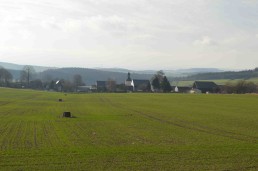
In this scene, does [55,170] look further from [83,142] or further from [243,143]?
[243,143]

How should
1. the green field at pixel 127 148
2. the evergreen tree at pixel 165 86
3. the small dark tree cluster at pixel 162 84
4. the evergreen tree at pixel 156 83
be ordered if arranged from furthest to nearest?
the evergreen tree at pixel 156 83 → the small dark tree cluster at pixel 162 84 → the evergreen tree at pixel 165 86 → the green field at pixel 127 148

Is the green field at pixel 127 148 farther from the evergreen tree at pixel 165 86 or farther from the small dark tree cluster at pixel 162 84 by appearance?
the small dark tree cluster at pixel 162 84

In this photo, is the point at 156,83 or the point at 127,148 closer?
the point at 127,148

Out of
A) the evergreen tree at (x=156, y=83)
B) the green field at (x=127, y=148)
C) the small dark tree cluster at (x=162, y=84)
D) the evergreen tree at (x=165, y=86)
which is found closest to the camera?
the green field at (x=127, y=148)

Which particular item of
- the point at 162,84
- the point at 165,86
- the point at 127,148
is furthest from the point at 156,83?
the point at 127,148

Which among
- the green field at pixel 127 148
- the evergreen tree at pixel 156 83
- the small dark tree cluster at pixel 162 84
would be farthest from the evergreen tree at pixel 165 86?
the green field at pixel 127 148

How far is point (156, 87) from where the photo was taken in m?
194

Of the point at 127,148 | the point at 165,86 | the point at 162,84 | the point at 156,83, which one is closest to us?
the point at 127,148

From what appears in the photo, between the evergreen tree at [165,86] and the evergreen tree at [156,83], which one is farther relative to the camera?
the evergreen tree at [156,83]

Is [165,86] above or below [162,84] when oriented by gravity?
below

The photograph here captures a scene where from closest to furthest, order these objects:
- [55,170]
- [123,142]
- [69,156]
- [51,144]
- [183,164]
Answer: [55,170] → [183,164] → [69,156] → [51,144] → [123,142]

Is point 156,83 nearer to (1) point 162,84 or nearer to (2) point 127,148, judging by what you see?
(1) point 162,84

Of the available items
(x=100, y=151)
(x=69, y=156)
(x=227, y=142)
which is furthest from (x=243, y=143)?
(x=69, y=156)

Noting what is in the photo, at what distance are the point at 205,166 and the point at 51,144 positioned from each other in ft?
34.4
